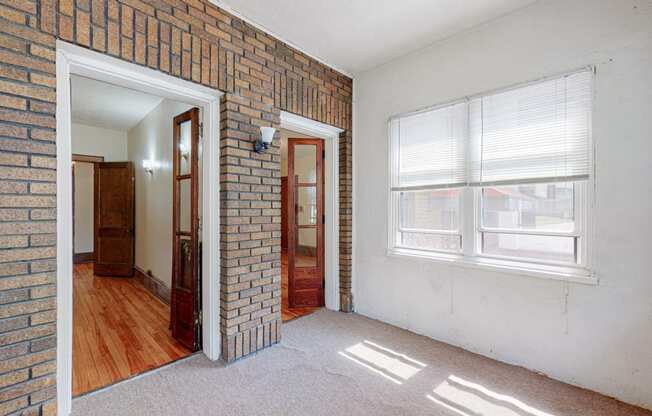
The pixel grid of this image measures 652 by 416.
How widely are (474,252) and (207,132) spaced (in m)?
2.58

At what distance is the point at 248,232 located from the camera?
2584mm

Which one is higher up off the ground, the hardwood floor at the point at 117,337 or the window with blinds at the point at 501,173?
the window with blinds at the point at 501,173

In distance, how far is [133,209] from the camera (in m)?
5.65

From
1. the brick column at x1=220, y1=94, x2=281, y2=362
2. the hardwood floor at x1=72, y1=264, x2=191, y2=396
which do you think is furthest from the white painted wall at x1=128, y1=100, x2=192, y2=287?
the brick column at x1=220, y1=94, x2=281, y2=362

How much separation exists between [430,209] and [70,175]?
9.61 feet

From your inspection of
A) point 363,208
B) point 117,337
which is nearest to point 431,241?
point 363,208

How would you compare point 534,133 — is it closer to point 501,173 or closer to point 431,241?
point 501,173

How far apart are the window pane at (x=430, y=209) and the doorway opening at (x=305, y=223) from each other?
1.05 metres

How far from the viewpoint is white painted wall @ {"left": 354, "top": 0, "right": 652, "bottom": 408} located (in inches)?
77.7

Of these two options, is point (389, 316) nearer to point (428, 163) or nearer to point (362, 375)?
point (362, 375)

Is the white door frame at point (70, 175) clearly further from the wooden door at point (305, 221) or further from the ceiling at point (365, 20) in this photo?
the wooden door at point (305, 221)

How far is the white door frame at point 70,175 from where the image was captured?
179 cm

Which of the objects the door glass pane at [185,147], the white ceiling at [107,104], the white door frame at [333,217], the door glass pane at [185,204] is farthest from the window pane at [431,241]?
the white ceiling at [107,104]

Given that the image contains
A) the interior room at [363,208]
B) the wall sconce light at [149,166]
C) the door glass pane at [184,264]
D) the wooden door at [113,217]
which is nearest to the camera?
the interior room at [363,208]
